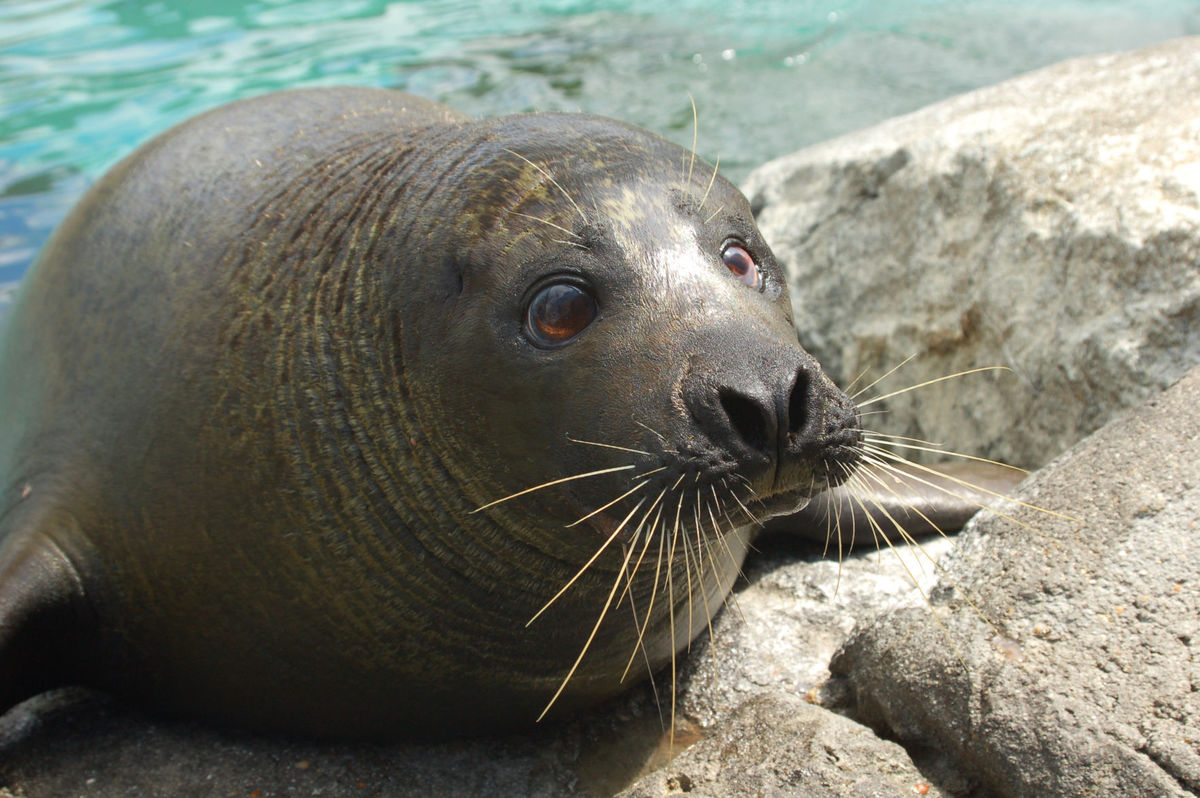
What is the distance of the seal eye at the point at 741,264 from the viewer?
304cm

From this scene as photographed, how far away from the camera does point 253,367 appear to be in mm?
3291

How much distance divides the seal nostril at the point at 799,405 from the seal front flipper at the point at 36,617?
2231 millimetres

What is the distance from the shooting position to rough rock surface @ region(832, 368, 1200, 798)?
2.47m

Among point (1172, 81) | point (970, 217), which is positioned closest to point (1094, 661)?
point (970, 217)

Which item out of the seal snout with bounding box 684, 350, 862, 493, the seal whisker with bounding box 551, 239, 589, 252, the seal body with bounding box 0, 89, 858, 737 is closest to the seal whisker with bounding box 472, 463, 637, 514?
the seal body with bounding box 0, 89, 858, 737

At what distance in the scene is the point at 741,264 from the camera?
3.08m

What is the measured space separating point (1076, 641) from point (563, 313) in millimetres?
1444

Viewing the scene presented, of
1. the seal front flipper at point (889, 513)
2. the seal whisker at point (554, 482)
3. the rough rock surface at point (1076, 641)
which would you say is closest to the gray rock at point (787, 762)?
the rough rock surface at point (1076, 641)

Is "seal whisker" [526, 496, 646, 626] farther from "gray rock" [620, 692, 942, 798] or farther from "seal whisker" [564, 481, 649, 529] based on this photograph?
"gray rock" [620, 692, 942, 798]

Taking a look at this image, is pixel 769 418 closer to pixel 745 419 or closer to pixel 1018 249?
pixel 745 419

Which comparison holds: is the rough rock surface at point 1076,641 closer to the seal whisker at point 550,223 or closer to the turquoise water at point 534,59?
the seal whisker at point 550,223

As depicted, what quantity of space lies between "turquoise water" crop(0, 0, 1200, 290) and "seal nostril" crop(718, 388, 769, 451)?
6.37 metres

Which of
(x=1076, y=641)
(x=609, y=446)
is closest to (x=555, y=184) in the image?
(x=609, y=446)

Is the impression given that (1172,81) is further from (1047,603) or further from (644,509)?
(644,509)
